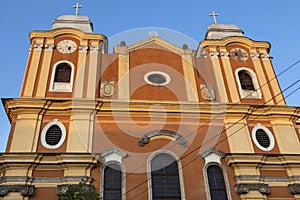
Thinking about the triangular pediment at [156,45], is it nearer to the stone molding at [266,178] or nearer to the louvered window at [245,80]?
the louvered window at [245,80]

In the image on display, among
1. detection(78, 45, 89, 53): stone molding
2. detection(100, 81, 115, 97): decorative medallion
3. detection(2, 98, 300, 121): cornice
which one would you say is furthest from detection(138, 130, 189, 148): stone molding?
detection(78, 45, 89, 53): stone molding

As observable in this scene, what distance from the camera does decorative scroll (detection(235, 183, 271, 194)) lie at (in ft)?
49.1

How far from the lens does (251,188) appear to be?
1512 cm

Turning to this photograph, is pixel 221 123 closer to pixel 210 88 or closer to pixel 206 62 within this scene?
pixel 210 88

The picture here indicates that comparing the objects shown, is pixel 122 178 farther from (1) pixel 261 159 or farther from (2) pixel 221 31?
(2) pixel 221 31

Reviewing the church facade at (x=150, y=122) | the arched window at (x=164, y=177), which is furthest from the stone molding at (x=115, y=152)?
the arched window at (x=164, y=177)

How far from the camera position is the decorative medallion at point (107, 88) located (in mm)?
17953

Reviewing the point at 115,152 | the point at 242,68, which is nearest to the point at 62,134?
the point at 115,152

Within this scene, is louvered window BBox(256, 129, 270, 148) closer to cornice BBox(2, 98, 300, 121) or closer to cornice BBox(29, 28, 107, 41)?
cornice BBox(2, 98, 300, 121)

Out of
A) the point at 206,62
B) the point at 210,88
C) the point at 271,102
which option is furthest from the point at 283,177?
the point at 206,62

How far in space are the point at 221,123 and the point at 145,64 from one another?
5174 mm

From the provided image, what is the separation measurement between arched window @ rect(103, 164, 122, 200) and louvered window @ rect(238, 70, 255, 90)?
8.17 m

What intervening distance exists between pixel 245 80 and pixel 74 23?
10.4 meters

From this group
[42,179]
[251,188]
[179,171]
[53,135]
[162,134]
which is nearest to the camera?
[42,179]
